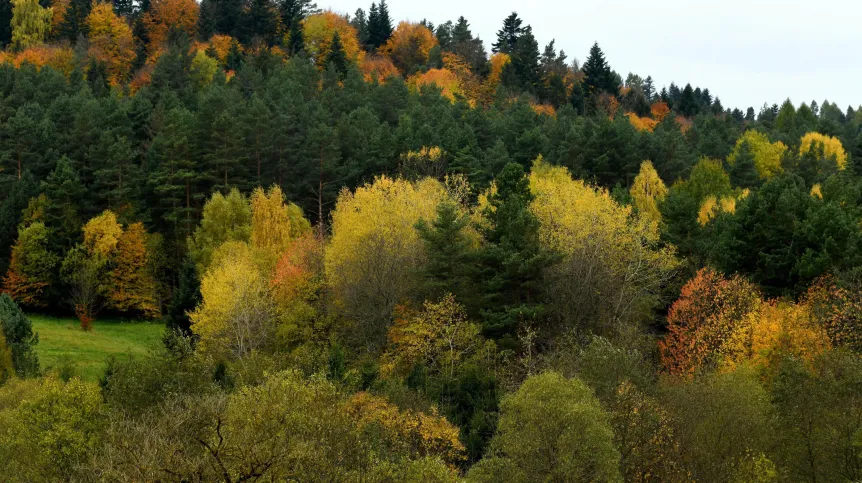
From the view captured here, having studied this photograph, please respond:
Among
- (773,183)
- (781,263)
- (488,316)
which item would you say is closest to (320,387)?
(488,316)

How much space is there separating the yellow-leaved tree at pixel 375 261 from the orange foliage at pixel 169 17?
9077cm

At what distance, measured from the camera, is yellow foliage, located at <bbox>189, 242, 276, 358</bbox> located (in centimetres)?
5481

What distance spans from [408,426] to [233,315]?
2044cm

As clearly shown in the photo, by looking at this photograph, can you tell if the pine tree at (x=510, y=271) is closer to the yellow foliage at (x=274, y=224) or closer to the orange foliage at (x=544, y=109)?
the yellow foliage at (x=274, y=224)

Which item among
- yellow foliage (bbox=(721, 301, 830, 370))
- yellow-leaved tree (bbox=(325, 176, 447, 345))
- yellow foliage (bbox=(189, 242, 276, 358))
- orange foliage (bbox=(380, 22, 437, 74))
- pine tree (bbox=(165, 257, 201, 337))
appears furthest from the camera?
orange foliage (bbox=(380, 22, 437, 74))

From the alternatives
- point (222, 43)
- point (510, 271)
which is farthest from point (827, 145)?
point (222, 43)

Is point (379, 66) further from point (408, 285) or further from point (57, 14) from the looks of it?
point (408, 285)

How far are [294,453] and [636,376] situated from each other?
17617mm

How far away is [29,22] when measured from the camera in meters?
128

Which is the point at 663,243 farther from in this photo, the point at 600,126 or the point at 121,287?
the point at 121,287

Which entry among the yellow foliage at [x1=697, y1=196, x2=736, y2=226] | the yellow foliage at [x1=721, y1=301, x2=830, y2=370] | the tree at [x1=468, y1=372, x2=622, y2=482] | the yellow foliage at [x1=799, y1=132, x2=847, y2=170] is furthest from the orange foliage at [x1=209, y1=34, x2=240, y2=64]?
the tree at [x1=468, y1=372, x2=622, y2=482]

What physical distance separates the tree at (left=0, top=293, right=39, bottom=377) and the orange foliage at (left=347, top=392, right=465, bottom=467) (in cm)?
2207

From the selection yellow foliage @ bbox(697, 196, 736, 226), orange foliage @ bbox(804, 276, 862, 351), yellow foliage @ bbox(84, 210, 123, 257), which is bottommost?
yellow foliage @ bbox(84, 210, 123, 257)

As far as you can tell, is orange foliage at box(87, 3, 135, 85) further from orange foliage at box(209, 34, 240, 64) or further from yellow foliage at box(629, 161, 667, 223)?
yellow foliage at box(629, 161, 667, 223)
